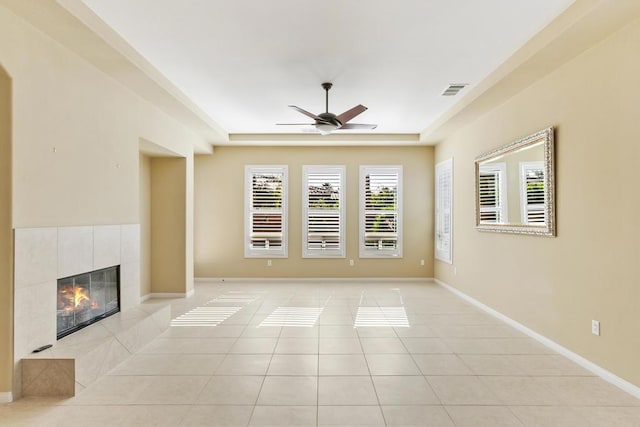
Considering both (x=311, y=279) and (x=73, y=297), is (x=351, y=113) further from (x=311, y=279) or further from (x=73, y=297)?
(x=311, y=279)

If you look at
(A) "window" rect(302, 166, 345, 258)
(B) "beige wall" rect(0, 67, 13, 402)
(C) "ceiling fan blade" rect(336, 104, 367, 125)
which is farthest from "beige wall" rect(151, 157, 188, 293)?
(B) "beige wall" rect(0, 67, 13, 402)

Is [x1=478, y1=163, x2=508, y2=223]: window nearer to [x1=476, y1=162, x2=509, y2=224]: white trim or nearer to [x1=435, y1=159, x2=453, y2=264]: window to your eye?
[x1=476, y1=162, x2=509, y2=224]: white trim

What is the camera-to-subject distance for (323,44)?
369 cm

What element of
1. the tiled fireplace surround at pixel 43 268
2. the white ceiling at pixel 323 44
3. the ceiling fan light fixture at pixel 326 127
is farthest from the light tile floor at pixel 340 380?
the white ceiling at pixel 323 44

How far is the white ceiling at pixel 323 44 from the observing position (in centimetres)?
305

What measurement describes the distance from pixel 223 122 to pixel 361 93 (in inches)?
108

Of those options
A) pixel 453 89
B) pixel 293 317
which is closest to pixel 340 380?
pixel 293 317

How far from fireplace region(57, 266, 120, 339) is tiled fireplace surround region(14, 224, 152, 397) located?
136 mm

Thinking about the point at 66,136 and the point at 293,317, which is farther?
the point at 293,317

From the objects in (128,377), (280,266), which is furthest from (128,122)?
(280,266)

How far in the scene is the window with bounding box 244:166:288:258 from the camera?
793 cm

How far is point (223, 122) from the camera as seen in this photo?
6.64 metres

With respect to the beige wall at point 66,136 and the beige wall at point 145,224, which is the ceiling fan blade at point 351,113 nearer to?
the beige wall at point 66,136

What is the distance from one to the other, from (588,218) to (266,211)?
19.0ft
